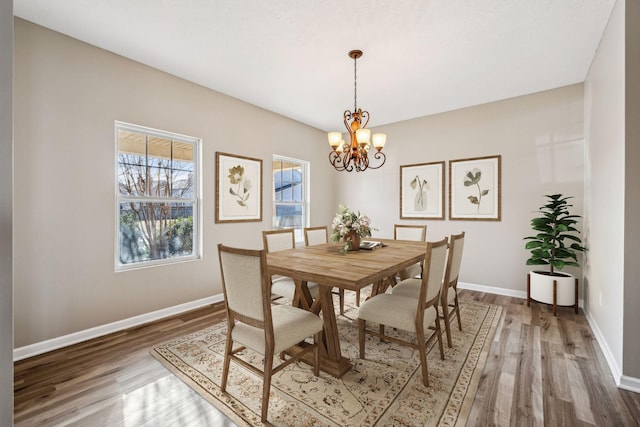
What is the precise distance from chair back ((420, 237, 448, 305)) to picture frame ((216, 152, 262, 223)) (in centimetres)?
272

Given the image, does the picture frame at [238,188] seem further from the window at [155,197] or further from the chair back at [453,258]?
the chair back at [453,258]

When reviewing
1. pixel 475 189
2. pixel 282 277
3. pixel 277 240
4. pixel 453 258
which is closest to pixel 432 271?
pixel 453 258

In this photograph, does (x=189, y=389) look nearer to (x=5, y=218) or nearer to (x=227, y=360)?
(x=227, y=360)

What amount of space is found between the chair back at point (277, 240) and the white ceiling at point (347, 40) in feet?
5.93

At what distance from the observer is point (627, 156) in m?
1.92

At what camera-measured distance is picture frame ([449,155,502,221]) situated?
3.98 m

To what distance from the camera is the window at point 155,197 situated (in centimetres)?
290

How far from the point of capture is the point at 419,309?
6.32ft

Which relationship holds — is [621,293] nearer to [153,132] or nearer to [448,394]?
[448,394]

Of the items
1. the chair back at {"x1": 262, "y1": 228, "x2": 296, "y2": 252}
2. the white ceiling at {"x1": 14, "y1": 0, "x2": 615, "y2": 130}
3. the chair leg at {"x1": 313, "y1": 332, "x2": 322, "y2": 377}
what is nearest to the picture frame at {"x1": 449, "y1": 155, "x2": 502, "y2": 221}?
the white ceiling at {"x1": 14, "y1": 0, "x2": 615, "y2": 130}

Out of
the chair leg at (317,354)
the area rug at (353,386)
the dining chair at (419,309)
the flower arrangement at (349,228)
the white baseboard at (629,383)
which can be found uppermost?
the flower arrangement at (349,228)

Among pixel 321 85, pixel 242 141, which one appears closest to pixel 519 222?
pixel 321 85

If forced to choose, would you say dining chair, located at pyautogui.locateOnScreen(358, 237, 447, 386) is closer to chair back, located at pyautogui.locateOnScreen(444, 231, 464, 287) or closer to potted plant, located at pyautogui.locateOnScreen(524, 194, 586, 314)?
chair back, located at pyautogui.locateOnScreen(444, 231, 464, 287)

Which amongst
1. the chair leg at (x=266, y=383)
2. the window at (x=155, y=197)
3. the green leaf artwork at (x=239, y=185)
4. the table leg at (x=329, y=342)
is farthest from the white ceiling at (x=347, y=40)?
the chair leg at (x=266, y=383)
